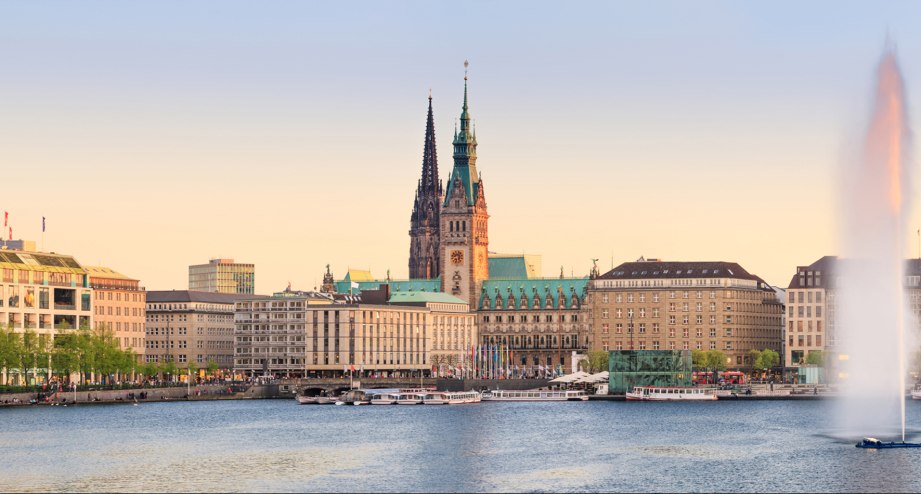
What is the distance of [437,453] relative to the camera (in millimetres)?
128000

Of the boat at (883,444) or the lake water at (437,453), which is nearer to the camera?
the lake water at (437,453)

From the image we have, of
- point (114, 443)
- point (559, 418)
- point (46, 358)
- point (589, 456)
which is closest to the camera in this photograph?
point (589, 456)

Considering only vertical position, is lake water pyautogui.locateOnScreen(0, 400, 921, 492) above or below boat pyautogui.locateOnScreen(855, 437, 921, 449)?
below

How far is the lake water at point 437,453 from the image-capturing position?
348 ft

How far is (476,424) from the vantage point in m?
166

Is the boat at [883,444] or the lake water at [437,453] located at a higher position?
the boat at [883,444]

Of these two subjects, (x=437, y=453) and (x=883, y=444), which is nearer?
(x=883, y=444)

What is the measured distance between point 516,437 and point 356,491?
46549mm

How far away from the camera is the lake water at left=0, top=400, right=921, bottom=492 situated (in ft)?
348

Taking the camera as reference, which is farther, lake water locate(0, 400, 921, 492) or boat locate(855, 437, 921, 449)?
boat locate(855, 437, 921, 449)

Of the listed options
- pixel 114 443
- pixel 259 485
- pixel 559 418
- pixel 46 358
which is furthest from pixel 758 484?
pixel 46 358

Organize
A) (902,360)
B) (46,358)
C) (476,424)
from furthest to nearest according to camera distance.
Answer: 1. (46,358)
2. (476,424)
3. (902,360)

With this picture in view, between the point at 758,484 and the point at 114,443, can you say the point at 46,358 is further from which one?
the point at 758,484

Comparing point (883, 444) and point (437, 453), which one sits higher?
point (883, 444)
